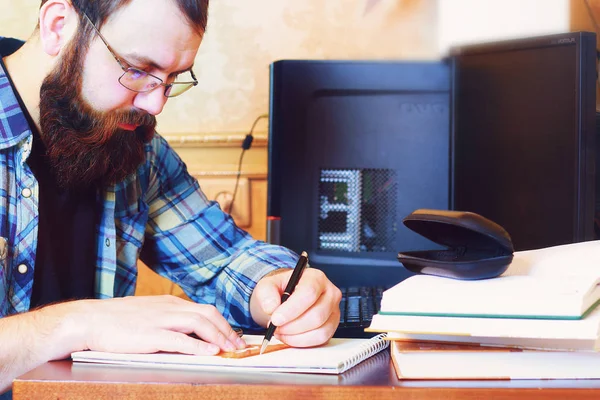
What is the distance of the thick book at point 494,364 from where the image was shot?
1.69 ft

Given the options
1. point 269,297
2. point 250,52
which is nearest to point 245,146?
point 250,52

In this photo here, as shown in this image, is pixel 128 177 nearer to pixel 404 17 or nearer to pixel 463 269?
pixel 463 269

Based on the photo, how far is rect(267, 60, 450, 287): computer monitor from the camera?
48.1 inches

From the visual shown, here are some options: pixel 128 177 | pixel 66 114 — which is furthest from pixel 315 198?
pixel 66 114

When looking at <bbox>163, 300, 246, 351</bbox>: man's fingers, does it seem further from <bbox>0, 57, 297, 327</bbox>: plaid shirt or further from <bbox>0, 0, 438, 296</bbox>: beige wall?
<bbox>0, 0, 438, 296</bbox>: beige wall

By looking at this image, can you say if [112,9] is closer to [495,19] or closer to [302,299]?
[302,299]

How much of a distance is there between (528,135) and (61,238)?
722 millimetres

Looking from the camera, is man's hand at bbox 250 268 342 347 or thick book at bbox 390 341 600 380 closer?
thick book at bbox 390 341 600 380

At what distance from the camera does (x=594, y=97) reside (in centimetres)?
97

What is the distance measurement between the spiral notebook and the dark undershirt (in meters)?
0.45

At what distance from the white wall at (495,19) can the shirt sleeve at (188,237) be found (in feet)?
1.73

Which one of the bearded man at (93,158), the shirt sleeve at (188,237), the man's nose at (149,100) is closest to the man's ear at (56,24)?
the bearded man at (93,158)

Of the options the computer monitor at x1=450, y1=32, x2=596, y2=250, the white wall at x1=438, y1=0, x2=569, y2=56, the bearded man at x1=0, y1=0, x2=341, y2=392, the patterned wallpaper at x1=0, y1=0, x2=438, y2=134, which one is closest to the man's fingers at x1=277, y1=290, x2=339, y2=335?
the bearded man at x1=0, y1=0, x2=341, y2=392

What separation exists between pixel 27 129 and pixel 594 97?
0.78 m
